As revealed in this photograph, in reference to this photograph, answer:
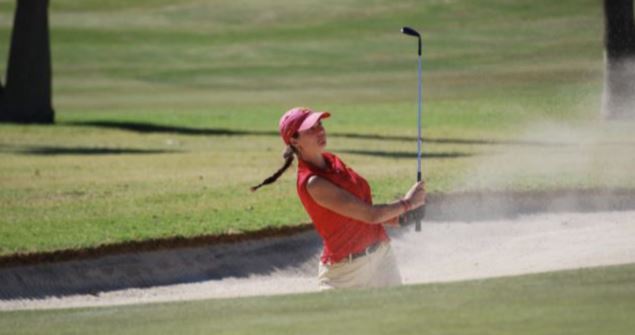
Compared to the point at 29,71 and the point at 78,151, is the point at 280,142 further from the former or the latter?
the point at 29,71

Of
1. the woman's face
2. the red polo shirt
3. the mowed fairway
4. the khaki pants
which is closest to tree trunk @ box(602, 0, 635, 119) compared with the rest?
the mowed fairway

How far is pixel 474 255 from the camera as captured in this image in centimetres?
1301

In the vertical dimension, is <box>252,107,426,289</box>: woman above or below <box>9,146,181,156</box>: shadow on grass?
above

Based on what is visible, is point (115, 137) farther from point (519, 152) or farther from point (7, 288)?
point (7, 288)

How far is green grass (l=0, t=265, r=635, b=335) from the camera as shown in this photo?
265 inches

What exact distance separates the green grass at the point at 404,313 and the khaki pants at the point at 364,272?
20.8 inches

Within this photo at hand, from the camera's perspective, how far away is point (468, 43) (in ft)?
155

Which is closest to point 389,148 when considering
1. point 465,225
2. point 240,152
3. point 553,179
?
point 240,152

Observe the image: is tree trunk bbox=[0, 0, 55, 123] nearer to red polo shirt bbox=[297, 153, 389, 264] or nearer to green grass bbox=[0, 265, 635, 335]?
green grass bbox=[0, 265, 635, 335]

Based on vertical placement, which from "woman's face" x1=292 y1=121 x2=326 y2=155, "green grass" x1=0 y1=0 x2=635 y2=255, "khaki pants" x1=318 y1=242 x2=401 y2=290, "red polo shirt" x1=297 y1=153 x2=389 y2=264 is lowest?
"green grass" x1=0 y1=0 x2=635 y2=255

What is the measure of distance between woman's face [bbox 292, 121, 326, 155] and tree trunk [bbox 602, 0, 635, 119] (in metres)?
18.0

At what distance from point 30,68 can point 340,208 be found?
23517 millimetres

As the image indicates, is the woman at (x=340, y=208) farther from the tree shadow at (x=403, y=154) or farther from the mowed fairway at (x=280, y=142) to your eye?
the tree shadow at (x=403, y=154)

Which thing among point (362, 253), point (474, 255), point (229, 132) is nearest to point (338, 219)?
point (362, 253)
